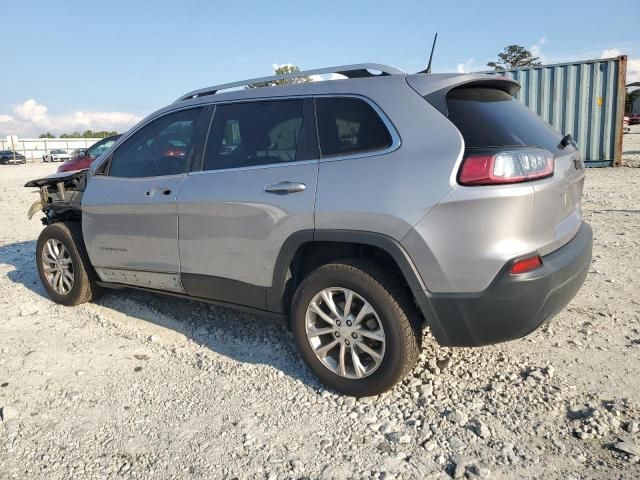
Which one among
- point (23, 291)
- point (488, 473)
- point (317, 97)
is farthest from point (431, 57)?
point (23, 291)

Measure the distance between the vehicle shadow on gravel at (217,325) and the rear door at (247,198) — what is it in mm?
393

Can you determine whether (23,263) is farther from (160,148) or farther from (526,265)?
(526,265)

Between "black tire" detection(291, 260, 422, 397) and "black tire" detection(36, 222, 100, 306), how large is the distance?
250 centimetres

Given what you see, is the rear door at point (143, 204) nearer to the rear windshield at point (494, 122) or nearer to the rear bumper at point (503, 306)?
the rear windshield at point (494, 122)

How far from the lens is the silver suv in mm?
2572

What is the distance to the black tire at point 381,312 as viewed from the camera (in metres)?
2.78

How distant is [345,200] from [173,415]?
157 centimetres

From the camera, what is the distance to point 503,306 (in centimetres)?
258

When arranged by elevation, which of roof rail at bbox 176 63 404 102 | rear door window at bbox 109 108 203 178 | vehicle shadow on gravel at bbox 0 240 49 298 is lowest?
vehicle shadow on gravel at bbox 0 240 49 298

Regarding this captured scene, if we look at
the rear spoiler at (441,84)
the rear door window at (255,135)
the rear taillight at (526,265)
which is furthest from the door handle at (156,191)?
the rear taillight at (526,265)

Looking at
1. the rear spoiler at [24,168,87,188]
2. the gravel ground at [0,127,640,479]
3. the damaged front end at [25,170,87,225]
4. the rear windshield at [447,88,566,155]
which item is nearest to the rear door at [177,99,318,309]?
the gravel ground at [0,127,640,479]

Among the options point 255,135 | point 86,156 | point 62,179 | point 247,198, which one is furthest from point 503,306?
point 86,156

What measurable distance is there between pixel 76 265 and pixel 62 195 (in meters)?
0.72

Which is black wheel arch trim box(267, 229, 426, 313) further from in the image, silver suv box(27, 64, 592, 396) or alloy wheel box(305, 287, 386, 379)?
alloy wheel box(305, 287, 386, 379)
